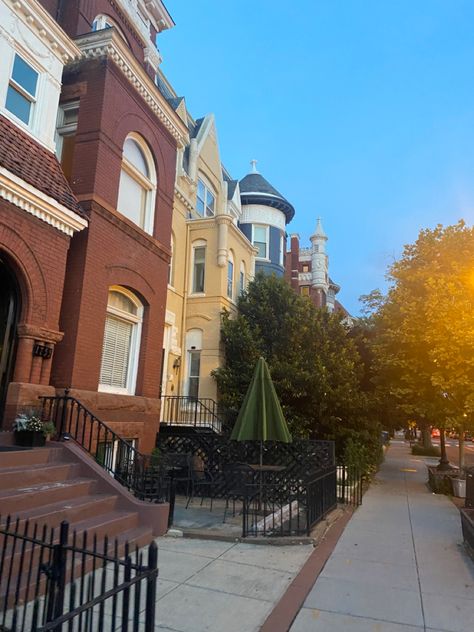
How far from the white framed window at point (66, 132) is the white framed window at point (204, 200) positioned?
875 centimetres

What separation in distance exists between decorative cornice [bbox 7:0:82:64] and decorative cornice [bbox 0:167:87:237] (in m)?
3.58

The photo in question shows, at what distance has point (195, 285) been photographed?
1705 centimetres

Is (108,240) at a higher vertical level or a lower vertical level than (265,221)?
lower

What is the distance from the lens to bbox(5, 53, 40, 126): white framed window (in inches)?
335

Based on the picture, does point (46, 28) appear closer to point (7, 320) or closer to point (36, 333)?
point (7, 320)

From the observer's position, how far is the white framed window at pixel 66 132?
34.3 feet

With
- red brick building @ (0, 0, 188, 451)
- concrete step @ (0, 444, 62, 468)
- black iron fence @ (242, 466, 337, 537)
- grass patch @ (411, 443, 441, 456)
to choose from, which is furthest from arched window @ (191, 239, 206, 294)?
grass patch @ (411, 443, 441, 456)

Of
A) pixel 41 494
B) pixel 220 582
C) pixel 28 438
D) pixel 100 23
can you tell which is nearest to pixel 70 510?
pixel 41 494

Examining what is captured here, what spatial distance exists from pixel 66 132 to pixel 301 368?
9170 millimetres

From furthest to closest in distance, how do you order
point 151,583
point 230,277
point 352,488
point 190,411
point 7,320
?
point 230,277 < point 190,411 < point 352,488 < point 7,320 < point 151,583

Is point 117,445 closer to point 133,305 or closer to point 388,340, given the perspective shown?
point 133,305

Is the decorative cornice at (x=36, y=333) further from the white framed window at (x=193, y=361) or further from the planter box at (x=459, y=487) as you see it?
the planter box at (x=459, y=487)

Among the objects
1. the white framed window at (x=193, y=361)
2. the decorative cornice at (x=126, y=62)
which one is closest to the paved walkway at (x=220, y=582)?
the white framed window at (x=193, y=361)

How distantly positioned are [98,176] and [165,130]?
12.0ft
